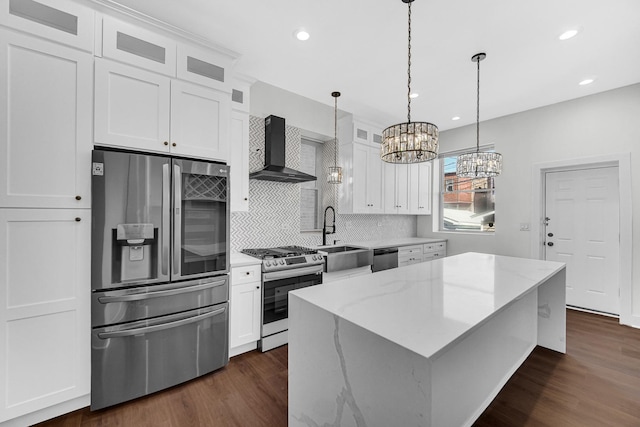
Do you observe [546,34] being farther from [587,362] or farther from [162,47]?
[162,47]

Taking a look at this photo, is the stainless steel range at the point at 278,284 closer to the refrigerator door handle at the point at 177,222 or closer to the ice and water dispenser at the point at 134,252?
the refrigerator door handle at the point at 177,222

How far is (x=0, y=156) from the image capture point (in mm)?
1626

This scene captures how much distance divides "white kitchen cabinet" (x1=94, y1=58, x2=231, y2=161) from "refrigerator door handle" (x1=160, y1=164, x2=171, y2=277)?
0.25m

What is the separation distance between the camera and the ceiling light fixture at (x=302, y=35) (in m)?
2.34

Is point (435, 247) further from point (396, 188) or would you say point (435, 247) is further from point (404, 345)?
point (404, 345)

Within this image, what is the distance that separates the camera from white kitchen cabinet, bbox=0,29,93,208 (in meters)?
1.64

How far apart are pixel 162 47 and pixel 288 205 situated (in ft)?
6.95

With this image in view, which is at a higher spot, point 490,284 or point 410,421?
point 490,284

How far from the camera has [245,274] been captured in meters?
2.58

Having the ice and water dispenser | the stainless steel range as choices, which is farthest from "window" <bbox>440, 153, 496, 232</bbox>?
the ice and water dispenser

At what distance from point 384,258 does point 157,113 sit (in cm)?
324

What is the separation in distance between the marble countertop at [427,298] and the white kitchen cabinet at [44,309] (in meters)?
1.58

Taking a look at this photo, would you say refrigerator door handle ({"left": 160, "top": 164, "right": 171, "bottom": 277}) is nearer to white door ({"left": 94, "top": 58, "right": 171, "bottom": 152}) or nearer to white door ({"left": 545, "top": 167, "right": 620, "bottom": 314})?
white door ({"left": 94, "top": 58, "right": 171, "bottom": 152})

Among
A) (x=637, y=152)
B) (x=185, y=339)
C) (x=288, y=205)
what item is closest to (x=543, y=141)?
(x=637, y=152)
